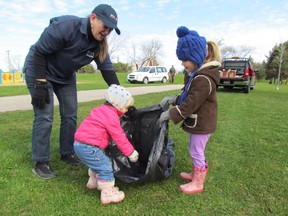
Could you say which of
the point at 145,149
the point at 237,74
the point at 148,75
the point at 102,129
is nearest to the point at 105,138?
the point at 102,129

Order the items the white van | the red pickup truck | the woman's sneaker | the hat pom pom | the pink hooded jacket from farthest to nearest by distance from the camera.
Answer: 1. the white van
2. the red pickup truck
3. the woman's sneaker
4. the hat pom pom
5. the pink hooded jacket

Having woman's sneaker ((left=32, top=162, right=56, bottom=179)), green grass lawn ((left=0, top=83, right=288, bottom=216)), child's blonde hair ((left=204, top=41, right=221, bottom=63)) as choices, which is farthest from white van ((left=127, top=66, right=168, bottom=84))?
child's blonde hair ((left=204, top=41, right=221, bottom=63))

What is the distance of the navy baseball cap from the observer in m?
2.58

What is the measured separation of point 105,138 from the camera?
8.53 ft

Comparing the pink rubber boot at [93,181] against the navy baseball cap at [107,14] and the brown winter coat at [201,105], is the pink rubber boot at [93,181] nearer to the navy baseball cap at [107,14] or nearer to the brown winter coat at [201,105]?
the brown winter coat at [201,105]

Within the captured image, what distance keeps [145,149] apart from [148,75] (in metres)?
21.4

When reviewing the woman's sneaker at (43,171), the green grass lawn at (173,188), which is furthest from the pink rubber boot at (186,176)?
the woman's sneaker at (43,171)

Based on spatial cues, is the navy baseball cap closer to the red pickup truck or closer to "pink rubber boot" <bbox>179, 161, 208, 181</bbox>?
"pink rubber boot" <bbox>179, 161, 208, 181</bbox>

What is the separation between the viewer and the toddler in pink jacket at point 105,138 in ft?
8.23

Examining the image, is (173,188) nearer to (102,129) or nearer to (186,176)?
(186,176)

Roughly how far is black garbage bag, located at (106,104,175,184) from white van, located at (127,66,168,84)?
2059cm

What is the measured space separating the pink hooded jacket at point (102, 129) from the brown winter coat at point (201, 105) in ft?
1.64

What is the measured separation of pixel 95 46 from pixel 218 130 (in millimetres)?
3112

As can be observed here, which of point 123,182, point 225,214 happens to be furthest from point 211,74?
point 123,182
